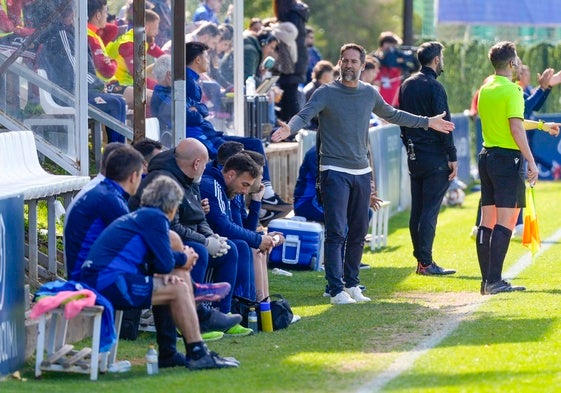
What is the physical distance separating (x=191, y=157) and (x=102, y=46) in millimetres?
3426

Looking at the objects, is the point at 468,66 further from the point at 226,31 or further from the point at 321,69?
the point at 226,31

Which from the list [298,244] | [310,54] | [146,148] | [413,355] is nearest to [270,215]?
[298,244]

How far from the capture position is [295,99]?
62.9 feet

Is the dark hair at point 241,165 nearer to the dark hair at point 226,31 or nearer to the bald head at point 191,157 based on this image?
the bald head at point 191,157

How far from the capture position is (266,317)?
10383 mm

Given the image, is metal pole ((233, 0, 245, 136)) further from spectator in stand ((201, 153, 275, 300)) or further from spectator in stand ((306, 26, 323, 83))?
spectator in stand ((201, 153, 275, 300))

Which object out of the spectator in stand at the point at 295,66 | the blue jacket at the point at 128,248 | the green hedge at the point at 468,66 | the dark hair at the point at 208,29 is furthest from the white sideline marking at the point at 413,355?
the green hedge at the point at 468,66

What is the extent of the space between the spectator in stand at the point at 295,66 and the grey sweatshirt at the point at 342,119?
7.07m

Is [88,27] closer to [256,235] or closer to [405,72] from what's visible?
[256,235]

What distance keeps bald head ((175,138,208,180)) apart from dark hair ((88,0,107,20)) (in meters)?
3.42

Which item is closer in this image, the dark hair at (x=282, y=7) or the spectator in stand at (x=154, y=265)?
the spectator in stand at (x=154, y=265)

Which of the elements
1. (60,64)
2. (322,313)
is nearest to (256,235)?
(322,313)

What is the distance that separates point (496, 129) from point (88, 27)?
384 centimetres

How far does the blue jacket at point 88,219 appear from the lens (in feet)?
28.8
